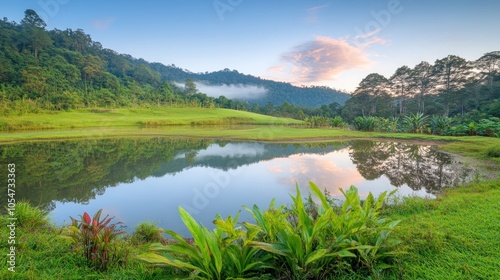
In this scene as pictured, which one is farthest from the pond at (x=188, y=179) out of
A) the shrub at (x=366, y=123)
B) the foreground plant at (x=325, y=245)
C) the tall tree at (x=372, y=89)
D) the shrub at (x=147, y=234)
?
the tall tree at (x=372, y=89)

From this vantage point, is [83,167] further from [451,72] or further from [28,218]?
[451,72]

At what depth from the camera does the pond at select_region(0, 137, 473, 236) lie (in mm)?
6582

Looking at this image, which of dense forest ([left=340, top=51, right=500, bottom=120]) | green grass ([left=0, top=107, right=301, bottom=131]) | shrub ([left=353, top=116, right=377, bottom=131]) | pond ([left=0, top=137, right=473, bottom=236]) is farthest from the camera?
dense forest ([left=340, top=51, right=500, bottom=120])

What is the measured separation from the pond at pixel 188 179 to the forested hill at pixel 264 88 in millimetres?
106675

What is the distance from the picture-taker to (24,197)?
728cm

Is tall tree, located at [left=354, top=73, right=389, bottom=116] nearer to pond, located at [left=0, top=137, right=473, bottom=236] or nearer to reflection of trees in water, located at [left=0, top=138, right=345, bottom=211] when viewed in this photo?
pond, located at [left=0, top=137, right=473, bottom=236]

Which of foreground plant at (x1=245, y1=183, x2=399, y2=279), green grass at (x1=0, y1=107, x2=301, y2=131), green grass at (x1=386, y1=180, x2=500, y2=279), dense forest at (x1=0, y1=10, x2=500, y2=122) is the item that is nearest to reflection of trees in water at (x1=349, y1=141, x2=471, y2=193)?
green grass at (x1=386, y1=180, x2=500, y2=279)

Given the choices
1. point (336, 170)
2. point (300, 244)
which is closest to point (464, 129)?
point (336, 170)

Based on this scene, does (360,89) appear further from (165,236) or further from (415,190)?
(165,236)

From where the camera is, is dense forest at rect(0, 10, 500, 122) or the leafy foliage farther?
dense forest at rect(0, 10, 500, 122)

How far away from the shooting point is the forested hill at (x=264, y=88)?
435 feet

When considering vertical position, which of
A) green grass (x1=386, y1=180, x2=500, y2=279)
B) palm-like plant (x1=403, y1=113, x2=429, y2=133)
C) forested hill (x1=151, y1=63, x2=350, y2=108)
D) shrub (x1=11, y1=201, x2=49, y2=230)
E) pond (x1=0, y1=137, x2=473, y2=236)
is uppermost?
forested hill (x1=151, y1=63, x2=350, y2=108)

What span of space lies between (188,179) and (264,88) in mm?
148248

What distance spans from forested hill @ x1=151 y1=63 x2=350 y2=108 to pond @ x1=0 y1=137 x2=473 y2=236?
10668 centimetres
